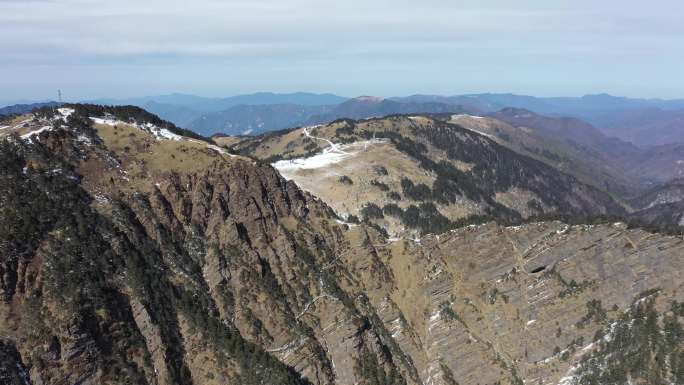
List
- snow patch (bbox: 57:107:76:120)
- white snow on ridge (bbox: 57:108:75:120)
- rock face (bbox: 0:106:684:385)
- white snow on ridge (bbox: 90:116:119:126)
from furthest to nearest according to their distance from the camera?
white snow on ridge (bbox: 90:116:119:126)
white snow on ridge (bbox: 57:108:75:120)
snow patch (bbox: 57:107:76:120)
rock face (bbox: 0:106:684:385)

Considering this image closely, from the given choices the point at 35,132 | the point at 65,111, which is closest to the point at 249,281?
the point at 35,132

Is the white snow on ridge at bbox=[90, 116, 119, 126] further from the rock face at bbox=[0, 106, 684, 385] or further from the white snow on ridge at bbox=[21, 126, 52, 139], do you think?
the white snow on ridge at bbox=[21, 126, 52, 139]

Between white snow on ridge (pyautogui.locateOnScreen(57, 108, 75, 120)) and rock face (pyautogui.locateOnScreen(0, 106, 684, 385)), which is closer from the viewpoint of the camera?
rock face (pyautogui.locateOnScreen(0, 106, 684, 385))

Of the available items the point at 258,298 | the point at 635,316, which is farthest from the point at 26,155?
the point at 635,316

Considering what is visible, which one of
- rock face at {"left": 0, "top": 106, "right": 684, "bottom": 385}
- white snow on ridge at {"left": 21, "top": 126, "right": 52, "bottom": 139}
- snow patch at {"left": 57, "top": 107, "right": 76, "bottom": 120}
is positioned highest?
snow patch at {"left": 57, "top": 107, "right": 76, "bottom": 120}

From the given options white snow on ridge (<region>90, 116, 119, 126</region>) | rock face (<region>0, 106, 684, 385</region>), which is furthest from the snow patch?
white snow on ridge (<region>90, 116, 119, 126</region>)

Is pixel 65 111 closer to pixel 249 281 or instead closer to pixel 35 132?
pixel 35 132

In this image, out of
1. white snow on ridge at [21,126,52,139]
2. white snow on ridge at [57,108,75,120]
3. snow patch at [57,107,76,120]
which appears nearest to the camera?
white snow on ridge at [21,126,52,139]

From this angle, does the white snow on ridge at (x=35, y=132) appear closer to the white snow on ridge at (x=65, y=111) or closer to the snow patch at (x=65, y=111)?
the snow patch at (x=65, y=111)

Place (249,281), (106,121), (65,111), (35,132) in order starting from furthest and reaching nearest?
1. (106,121)
2. (65,111)
3. (35,132)
4. (249,281)
